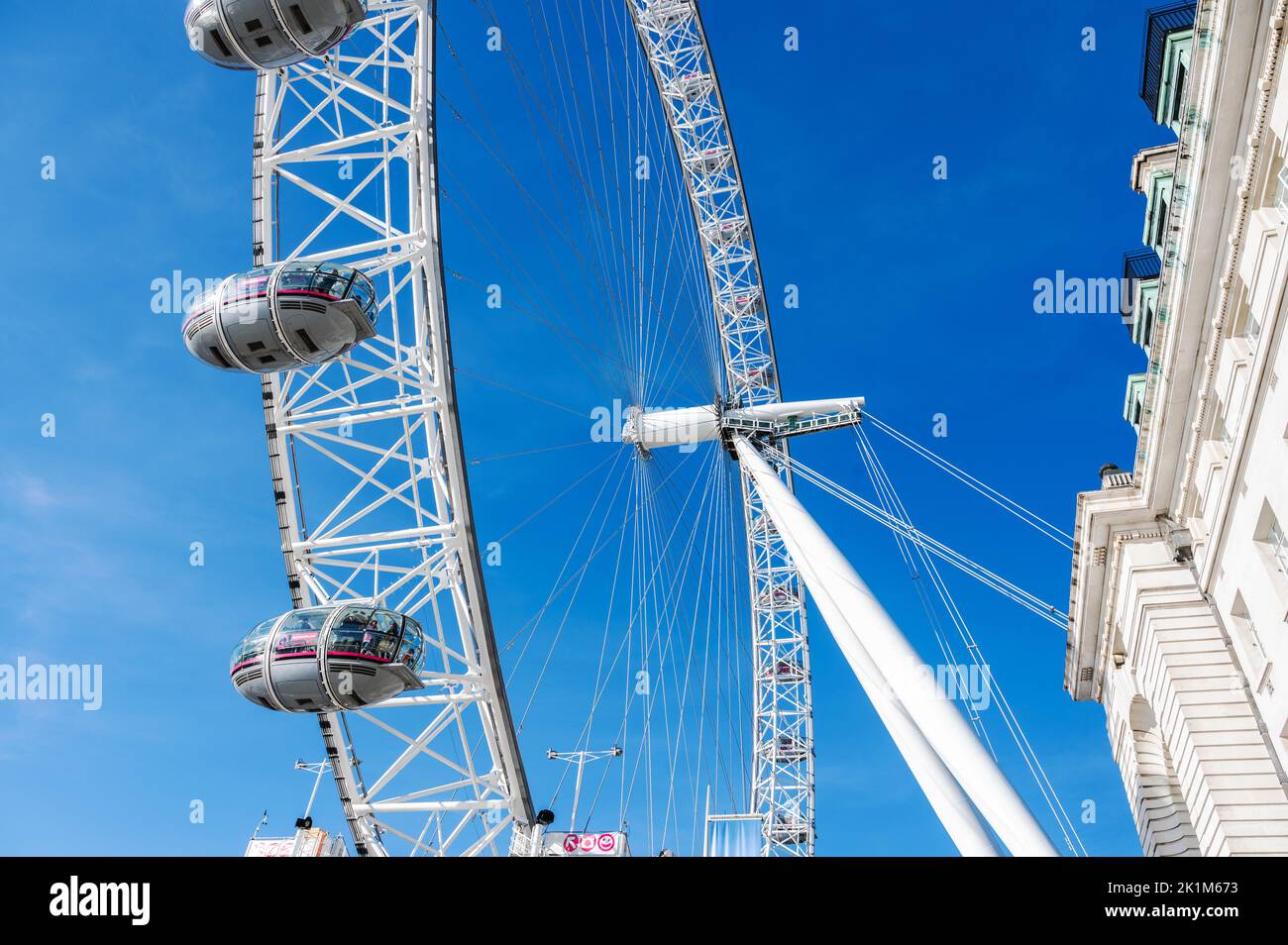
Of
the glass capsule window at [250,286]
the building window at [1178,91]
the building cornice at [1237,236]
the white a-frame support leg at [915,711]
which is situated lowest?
the white a-frame support leg at [915,711]

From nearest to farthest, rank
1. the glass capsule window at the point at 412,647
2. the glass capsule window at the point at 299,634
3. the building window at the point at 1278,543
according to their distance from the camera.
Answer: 1. the building window at the point at 1278,543
2. the glass capsule window at the point at 299,634
3. the glass capsule window at the point at 412,647

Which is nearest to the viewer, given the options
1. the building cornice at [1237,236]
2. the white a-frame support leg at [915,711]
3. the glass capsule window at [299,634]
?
the building cornice at [1237,236]

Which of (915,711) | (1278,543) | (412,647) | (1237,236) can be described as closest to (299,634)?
(412,647)

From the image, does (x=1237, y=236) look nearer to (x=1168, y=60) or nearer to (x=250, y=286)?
(x=1168, y=60)

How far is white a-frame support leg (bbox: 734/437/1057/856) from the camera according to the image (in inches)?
836

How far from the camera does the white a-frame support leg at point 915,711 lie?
69.7ft

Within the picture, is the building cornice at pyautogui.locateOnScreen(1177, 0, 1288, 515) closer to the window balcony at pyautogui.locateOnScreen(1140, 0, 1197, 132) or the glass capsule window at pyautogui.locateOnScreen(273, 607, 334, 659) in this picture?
the window balcony at pyautogui.locateOnScreen(1140, 0, 1197, 132)

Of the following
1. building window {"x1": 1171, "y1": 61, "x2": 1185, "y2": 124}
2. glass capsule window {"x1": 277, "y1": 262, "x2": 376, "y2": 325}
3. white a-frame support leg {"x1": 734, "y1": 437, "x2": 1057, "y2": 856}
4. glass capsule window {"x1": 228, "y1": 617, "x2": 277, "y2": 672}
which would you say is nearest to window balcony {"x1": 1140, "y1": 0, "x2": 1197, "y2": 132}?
building window {"x1": 1171, "y1": 61, "x2": 1185, "y2": 124}

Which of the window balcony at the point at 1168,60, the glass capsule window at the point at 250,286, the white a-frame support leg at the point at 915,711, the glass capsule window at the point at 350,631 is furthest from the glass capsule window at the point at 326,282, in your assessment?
the window balcony at the point at 1168,60

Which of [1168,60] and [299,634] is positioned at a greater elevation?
[1168,60]

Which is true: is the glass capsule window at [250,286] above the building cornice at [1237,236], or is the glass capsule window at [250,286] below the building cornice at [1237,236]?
above

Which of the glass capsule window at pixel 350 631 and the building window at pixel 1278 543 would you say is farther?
the glass capsule window at pixel 350 631

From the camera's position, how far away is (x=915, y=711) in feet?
78.2

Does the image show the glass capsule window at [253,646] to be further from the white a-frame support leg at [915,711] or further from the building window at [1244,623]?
the building window at [1244,623]
